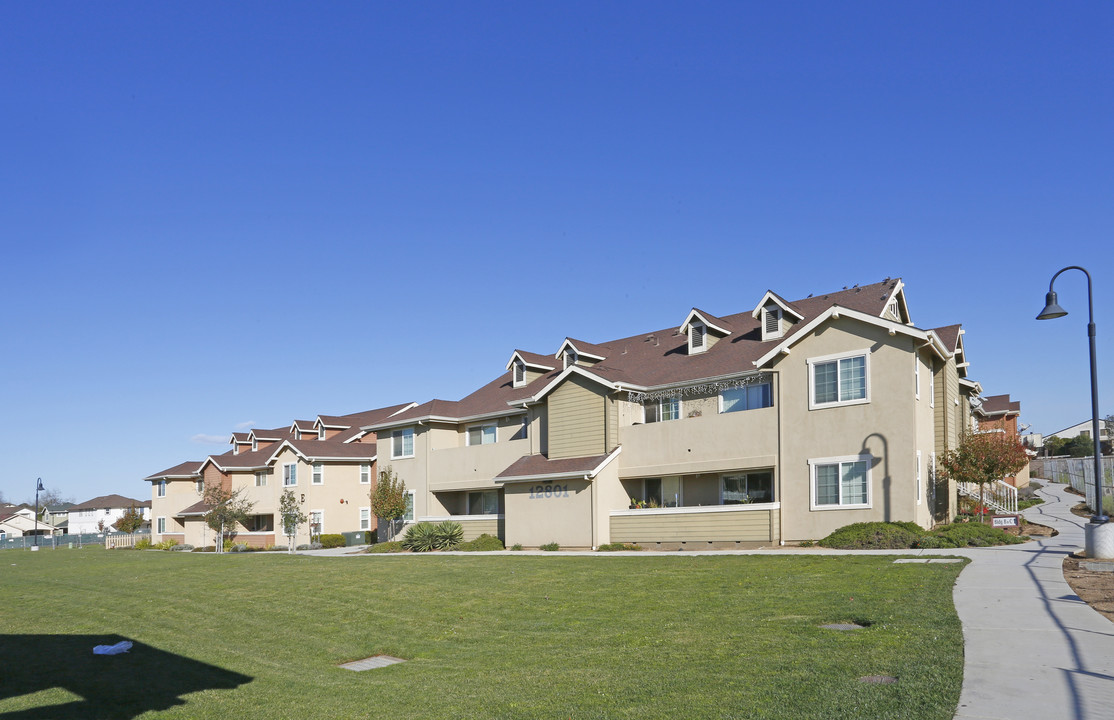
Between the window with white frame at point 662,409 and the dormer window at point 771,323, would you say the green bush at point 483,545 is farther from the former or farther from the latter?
the dormer window at point 771,323

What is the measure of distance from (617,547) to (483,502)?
11.1 metres

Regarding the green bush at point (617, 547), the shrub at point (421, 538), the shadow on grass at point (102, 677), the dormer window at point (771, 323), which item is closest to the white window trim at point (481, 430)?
the shrub at point (421, 538)

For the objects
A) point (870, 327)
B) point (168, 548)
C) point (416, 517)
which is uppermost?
point (870, 327)

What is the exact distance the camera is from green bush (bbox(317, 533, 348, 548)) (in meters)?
48.3

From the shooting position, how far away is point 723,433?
3050 centimetres

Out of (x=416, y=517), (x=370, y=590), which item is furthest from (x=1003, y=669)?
(x=416, y=517)

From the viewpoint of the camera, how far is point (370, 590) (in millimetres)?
20281

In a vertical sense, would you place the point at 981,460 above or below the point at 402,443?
below

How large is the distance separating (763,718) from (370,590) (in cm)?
1416

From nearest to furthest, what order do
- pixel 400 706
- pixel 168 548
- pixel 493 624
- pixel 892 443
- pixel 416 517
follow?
pixel 400 706
pixel 493 624
pixel 892 443
pixel 416 517
pixel 168 548

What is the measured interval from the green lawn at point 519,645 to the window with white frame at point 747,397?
911cm

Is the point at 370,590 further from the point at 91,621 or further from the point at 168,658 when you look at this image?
the point at 168,658

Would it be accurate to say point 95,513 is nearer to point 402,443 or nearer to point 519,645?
point 402,443

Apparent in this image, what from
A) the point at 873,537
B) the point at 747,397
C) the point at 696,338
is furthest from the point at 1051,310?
the point at 696,338
